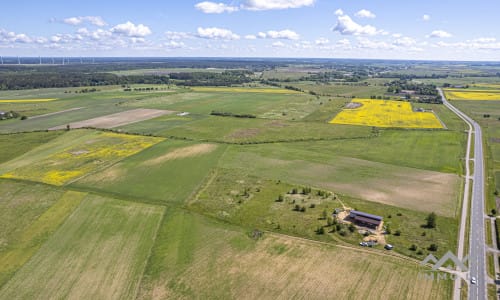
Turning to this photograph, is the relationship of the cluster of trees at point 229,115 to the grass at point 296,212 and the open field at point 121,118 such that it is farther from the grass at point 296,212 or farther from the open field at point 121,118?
the grass at point 296,212

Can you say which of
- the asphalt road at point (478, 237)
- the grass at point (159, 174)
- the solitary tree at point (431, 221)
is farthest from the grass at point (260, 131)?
the solitary tree at point (431, 221)

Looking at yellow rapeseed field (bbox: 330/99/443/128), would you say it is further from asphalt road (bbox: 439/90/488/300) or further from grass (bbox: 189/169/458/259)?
grass (bbox: 189/169/458/259)

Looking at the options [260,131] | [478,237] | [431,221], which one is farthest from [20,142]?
[478,237]

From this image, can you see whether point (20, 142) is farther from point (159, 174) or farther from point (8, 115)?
point (159, 174)

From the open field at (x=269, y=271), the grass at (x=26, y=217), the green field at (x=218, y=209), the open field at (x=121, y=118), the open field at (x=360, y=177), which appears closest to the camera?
the open field at (x=269, y=271)

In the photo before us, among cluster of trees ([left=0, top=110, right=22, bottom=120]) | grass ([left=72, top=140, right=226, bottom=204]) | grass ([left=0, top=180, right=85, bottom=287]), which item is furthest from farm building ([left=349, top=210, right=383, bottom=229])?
cluster of trees ([left=0, top=110, right=22, bottom=120])
